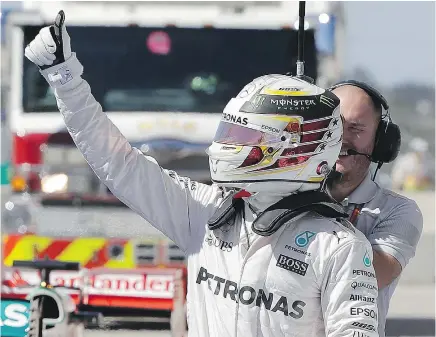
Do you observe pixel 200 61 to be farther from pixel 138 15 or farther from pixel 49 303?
pixel 49 303

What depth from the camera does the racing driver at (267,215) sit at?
9.18 ft

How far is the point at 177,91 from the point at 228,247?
536 cm

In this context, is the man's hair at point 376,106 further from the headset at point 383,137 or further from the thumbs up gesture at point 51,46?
the thumbs up gesture at point 51,46

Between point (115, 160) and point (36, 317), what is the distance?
2197 mm

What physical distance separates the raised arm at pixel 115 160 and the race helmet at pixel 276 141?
25 centimetres

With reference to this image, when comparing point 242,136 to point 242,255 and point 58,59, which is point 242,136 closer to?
point 242,255

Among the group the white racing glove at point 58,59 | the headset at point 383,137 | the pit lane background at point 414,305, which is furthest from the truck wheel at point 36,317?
the pit lane background at point 414,305

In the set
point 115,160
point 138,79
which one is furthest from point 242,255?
point 138,79

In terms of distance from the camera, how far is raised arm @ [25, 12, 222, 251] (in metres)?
2.97

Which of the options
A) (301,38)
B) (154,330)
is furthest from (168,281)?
(301,38)

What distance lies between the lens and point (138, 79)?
8297 millimetres

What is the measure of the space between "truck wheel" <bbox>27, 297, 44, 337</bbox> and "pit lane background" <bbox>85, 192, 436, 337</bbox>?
3027 mm

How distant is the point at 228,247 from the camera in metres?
2.98

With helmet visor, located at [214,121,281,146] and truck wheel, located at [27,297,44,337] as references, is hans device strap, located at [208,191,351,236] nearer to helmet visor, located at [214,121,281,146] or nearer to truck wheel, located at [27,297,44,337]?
helmet visor, located at [214,121,281,146]
